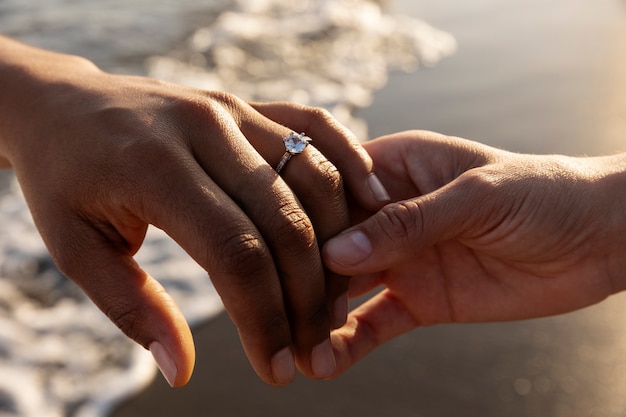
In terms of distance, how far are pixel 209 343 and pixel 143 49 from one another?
5441 millimetres

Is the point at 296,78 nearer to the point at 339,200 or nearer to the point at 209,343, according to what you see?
the point at 209,343

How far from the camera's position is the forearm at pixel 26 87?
7.65 ft

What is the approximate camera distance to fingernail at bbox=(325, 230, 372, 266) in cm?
218

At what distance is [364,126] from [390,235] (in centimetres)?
356

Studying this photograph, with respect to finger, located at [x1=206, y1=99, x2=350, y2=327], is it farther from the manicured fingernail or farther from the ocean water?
the ocean water

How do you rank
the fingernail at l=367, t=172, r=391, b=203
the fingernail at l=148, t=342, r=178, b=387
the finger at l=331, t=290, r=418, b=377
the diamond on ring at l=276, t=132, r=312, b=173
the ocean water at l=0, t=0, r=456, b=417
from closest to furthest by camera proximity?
the fingernail at l=148, t=342, r=178, b=387, the diamond on ring at l=276, t=132, r=312, b=173, the fingernail at l=367, t=172, r=391, b=203, the finger at l=331, t=290, r=418, b=377, the ocean water at l=0, t=0, r=456, b=417

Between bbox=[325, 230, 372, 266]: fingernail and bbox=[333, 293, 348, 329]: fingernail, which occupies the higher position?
bbox=[325, 230, 372, 266]: fingernail

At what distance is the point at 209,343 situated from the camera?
11.8ft

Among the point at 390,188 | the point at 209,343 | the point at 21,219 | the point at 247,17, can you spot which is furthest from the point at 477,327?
the point at 247,17

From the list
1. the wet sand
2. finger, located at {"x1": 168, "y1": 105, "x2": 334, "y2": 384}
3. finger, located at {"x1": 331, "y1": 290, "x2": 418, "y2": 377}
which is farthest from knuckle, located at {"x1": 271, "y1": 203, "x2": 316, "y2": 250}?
the wet sand

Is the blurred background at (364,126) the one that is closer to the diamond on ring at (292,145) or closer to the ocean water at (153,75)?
the ocean water at (153,75)

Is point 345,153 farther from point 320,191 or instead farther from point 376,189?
point 320,191

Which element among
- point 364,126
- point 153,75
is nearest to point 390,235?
point 364,126

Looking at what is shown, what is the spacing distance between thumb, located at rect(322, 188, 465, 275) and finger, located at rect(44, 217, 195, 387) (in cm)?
59
